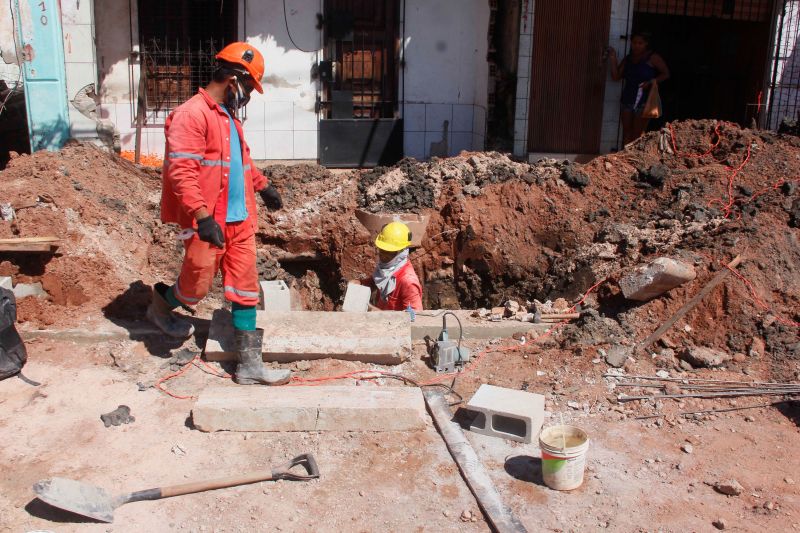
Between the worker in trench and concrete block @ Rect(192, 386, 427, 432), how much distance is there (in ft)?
5.08

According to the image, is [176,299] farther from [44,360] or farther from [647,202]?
[647,202]

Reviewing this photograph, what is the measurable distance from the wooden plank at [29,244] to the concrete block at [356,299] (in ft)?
7.38

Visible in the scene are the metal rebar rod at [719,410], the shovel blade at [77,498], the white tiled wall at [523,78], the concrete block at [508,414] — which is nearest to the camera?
the shovel blade at [77,498]

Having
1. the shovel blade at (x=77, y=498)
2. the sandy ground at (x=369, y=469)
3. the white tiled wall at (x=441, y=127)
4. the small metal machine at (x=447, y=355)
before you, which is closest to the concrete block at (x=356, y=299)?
the small metal machine at (x=447, y=355)

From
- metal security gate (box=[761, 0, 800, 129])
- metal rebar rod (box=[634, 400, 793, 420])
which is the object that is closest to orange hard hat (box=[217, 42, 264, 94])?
metal rebar rod (box=[634, 400, 793, 420])

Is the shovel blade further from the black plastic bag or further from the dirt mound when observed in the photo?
the dirt mound

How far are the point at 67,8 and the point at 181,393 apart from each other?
6.83m

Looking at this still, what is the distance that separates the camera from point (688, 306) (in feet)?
16.5

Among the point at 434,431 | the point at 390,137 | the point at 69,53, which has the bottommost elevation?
the point at 434,431

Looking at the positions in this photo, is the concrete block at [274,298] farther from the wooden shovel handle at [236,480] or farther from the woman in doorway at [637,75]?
the woman in doorway at [637,75]

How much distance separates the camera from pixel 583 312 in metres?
5.25

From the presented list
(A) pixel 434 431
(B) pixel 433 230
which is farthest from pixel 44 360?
(B) pixel 433 230

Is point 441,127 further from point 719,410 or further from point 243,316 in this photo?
point 719,410

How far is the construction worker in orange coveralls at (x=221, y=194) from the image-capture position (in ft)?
13.2
